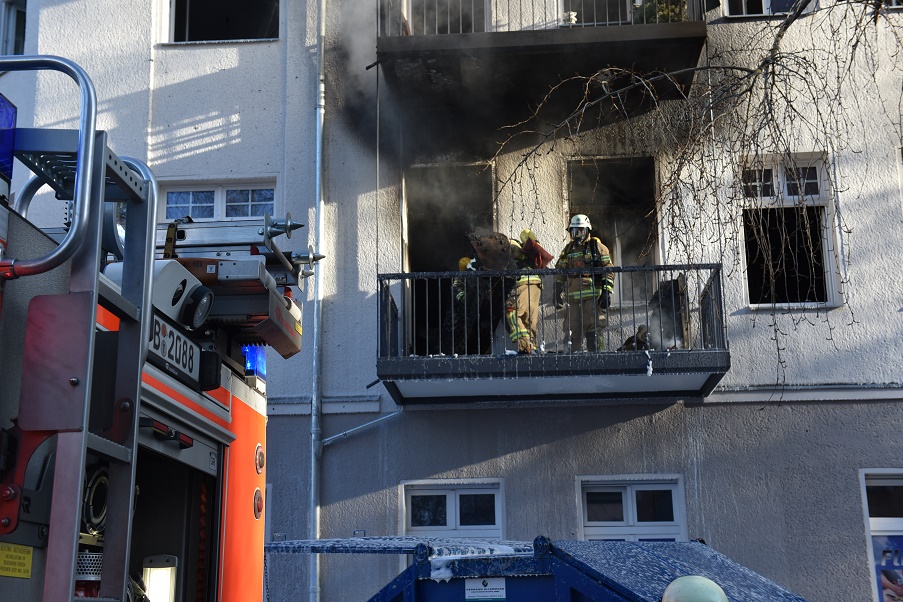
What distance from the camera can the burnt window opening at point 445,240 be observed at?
1235cm

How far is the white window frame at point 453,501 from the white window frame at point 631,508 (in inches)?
33.8

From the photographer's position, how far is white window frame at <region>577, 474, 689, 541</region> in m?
11.2

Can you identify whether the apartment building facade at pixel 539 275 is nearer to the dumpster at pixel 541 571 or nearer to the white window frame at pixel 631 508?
the white window frame at pixel 631 508

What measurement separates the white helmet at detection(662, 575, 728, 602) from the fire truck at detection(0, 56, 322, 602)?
163cm

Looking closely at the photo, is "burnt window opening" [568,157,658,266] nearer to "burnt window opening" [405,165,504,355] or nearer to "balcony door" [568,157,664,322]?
"balcony door" [568,157,664,322]

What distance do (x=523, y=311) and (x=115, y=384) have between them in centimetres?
828

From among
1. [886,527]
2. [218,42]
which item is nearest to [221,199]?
[218,42]

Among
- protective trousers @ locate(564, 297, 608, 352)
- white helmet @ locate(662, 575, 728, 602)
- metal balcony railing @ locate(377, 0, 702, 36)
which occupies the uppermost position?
metal balcony railing @ locate(377, 0, 702, 36)

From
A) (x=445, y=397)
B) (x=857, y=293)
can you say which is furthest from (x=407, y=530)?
(x=857, y=293)

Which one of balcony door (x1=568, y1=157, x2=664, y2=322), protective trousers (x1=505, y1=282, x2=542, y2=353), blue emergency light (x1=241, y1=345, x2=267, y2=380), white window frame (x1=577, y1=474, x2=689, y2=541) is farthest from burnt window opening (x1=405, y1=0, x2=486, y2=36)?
blue emergency light (x1=241, y1=345, x2=267, y2=380)

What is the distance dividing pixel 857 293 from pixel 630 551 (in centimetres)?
828

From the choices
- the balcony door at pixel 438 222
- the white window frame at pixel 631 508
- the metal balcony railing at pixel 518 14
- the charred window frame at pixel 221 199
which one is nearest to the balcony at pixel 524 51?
the metal balcony railing at pixel 518 14

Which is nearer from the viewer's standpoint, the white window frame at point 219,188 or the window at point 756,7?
the white window frame at point 219,188

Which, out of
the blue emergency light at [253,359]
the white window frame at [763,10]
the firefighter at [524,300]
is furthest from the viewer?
the white window frame at [763,10]
